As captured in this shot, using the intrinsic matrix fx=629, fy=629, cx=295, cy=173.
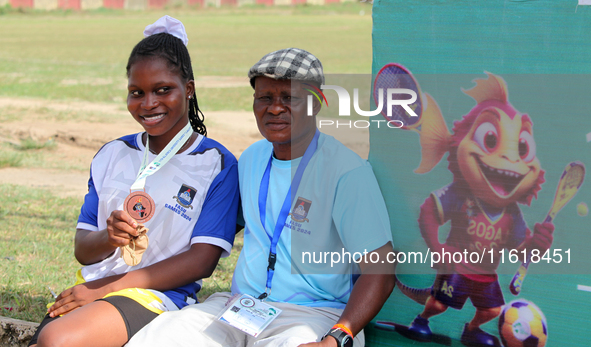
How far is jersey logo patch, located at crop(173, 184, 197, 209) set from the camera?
8.89ft

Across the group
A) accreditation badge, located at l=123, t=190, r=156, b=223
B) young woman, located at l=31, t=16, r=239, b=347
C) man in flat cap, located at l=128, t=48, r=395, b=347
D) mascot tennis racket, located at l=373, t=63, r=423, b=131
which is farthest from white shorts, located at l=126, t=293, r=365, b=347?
mascot tennis racket, located at l=373, t=63, r=423, b=131

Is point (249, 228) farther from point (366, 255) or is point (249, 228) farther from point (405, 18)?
point (405, 18)

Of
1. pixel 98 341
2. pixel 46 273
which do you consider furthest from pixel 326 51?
pixel 98 341

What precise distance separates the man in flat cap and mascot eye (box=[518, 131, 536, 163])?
0.61 meters

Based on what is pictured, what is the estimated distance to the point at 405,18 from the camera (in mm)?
2707

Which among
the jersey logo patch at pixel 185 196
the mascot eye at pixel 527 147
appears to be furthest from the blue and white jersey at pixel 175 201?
the mascot eye at pixel 527 147

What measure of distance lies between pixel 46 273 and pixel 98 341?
2052 mm

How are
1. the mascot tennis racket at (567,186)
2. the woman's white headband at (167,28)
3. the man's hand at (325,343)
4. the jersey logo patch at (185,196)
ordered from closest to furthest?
1. the man's hand at (325,343)
2. the mascot tennis racket at (567,186)
3. the jersey logo patch at (185,196)
4. the woman's white headband at (167,28)

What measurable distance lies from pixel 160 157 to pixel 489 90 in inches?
55.7

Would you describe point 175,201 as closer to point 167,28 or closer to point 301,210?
point 301,210

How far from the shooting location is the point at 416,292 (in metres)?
2.82

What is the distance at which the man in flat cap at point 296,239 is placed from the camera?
2.44 m

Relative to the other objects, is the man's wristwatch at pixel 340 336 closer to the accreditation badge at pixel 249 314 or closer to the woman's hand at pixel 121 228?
the accreditation badge at pixel 249 314

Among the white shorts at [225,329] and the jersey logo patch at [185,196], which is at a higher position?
the jersey logo patch at [185,196]
